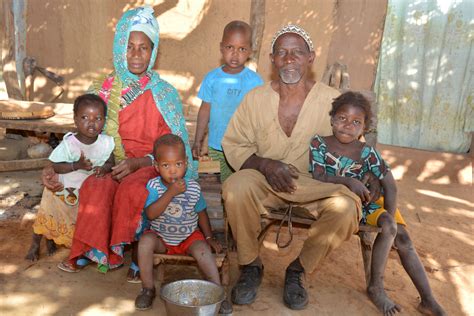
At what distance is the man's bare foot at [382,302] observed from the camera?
3.26 m

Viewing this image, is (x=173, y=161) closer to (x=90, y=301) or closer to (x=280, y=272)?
(x=90, y=301)

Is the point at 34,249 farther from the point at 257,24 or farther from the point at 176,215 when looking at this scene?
the point at 257,24

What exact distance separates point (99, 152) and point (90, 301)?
102cm

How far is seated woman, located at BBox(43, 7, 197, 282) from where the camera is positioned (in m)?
3.41

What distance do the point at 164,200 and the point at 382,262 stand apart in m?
1.42

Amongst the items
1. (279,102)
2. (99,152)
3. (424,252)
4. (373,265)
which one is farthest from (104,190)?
(424,252)

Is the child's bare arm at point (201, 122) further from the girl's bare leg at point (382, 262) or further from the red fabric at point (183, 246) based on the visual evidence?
the girl's bare leg at point (382, 262)

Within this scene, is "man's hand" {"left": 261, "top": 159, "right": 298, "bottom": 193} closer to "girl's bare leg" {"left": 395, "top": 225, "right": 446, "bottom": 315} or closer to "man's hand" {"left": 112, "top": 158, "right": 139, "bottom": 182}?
"girl's bare leg" {"left": 395, "top": 225, "right": 446, "bottom": 315}

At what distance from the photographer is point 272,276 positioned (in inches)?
148

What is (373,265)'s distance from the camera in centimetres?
337

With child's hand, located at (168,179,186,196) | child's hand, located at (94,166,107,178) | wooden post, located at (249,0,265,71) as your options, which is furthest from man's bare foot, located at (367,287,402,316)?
wooden post, located at (249,0,265,71)

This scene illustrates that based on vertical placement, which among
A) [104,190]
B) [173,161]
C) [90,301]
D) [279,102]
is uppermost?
[279,102]

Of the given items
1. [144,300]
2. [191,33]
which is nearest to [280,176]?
[144,300]

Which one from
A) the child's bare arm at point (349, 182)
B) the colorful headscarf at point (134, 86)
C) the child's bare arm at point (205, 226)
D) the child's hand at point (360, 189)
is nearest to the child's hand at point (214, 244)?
the child's bare arm at point (205, 226)
